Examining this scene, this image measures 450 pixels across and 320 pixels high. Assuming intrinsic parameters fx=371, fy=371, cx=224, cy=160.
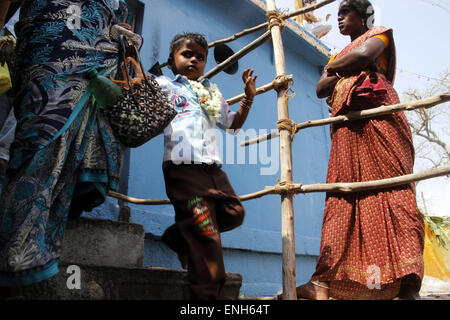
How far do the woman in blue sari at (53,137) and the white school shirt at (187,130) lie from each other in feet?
0.90

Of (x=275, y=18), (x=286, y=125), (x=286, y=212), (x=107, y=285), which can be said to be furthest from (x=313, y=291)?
(x=275, y=18)

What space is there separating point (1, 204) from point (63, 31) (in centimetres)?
83

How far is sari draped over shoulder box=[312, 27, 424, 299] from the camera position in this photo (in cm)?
198

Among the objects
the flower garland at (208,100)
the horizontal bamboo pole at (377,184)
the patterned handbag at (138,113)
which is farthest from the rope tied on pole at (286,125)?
the patterned handbag at (138,113)

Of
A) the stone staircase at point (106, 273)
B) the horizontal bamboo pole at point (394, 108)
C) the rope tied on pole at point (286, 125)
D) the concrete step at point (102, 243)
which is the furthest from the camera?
the rope tied on pole at point (286, 125)

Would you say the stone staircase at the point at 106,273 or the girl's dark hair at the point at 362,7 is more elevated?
the girl's dark hair at the point at 362,7

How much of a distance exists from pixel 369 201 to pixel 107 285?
148 cm

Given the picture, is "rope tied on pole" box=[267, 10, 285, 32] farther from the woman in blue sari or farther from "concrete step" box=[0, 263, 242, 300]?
"concrete step" box=[0, 263, 242, 300]

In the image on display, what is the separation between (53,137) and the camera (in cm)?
157

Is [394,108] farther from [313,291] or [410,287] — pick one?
[313,291]

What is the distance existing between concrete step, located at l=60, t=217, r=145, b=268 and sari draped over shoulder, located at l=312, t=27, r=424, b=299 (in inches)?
42.2

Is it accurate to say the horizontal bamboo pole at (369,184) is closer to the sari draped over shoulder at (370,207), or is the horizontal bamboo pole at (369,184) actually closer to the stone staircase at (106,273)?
the sari draped over shoulder at (370,207)

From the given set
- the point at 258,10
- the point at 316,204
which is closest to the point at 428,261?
the point at 316,204

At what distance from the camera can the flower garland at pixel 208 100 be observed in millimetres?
2018
